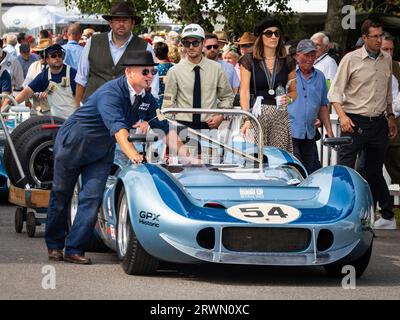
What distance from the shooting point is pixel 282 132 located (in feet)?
41.1

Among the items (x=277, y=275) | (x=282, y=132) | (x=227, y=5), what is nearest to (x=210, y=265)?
(x=277, y=275)

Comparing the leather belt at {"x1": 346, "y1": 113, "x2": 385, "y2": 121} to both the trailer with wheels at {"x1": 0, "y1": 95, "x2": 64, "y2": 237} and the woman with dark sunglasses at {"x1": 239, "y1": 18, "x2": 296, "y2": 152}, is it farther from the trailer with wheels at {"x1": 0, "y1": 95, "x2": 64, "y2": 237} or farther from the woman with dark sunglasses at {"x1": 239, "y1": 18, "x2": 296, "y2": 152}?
the trailer with wheels at {"x1": 0, "y1": 95, "x2": 64, "y2": 237}

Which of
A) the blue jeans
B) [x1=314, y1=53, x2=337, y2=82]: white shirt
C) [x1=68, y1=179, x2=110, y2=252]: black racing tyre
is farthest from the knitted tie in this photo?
[x1=314, y1=53, x2=337, y2=82]: white shirt

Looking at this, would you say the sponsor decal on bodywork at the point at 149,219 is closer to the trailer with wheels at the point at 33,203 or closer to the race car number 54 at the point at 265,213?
the race car number 54 at the point at 265,213

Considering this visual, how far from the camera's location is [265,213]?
930 cm

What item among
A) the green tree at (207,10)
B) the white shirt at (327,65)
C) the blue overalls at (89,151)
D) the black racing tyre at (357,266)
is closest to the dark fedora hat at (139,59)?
the blue overalls at (89,151)

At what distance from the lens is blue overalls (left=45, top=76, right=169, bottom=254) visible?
1025 cm

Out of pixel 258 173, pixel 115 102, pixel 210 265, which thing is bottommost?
pixel 210 265

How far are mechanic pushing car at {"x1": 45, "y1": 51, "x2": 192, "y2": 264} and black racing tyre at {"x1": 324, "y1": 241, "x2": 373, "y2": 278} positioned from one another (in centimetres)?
182

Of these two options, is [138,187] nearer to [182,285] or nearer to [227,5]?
[182,285]

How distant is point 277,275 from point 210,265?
0.74 m

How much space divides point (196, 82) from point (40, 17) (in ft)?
77.9

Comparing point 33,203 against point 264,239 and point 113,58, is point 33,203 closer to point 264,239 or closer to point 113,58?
point 113,58

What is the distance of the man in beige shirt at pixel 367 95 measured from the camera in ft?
44.0
